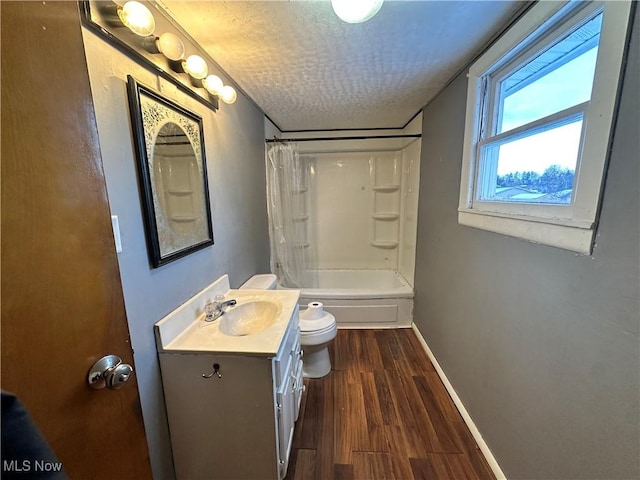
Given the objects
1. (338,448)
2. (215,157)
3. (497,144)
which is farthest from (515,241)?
(215,157)

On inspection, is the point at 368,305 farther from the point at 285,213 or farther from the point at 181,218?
the point at 181,218

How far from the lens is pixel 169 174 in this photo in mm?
1133

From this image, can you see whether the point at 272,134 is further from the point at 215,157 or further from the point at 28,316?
the point at 28,316

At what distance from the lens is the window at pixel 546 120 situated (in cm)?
77

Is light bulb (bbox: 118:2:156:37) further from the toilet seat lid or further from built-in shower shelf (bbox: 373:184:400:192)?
built-in shower shelf (bbox: 373:184:400:192)

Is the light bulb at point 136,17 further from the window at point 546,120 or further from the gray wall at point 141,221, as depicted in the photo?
the window at point 546,120

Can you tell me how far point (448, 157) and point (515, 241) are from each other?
0.94m

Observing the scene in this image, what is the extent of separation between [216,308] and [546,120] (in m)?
1.74

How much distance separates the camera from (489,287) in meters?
1.32

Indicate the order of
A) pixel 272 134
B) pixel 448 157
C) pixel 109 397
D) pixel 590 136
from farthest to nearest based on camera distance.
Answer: pixel 272 134, pixel 448 157, pixel 590 136, pixel 109 397

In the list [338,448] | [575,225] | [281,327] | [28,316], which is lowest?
[338,448]

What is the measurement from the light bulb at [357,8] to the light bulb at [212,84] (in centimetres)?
76

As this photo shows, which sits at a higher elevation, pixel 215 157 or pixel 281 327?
pixel 215 157

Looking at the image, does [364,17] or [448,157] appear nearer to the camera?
[364,17]
